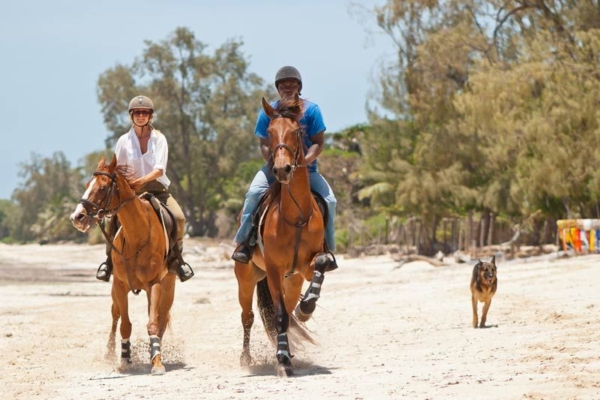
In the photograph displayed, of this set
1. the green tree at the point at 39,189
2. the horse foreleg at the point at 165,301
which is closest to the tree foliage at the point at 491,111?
the horse foreleg at the point at 165,301

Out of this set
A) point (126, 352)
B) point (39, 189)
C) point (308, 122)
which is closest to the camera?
point (308, 122)

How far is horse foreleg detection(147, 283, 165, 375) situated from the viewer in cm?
1104

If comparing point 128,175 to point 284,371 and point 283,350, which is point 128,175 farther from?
point 284,371

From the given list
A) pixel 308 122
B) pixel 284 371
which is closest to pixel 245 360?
pixel 284 371

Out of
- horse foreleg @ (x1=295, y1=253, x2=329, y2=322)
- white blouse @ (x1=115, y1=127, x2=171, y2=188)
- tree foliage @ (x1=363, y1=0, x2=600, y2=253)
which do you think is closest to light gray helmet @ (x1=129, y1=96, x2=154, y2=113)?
white blouse @ (x1=115, y1=127, x2=171, y2=188)

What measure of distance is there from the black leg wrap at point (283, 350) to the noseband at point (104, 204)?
2.13m

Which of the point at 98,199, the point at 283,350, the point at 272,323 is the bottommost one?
the point at 283,350

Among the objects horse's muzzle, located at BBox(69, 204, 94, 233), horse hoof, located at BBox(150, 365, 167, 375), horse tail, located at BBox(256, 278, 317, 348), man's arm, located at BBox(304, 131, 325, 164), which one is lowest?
horse hoof, located at BBox(150, 365, 167, 375)

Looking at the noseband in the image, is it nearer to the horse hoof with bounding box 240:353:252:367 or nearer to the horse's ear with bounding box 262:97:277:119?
the horse's ear with bounding box 262:97:277:119

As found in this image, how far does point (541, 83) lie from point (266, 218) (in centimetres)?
2345

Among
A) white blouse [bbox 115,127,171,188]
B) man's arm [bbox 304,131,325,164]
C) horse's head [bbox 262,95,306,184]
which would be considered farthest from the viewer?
white blouse [bbox 115,127,171,188]

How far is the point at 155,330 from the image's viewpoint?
1132cm

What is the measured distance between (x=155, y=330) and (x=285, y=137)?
2.70 metres

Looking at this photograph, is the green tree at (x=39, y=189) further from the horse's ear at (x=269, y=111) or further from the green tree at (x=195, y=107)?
the horse's ear at (x=269, y=111)
